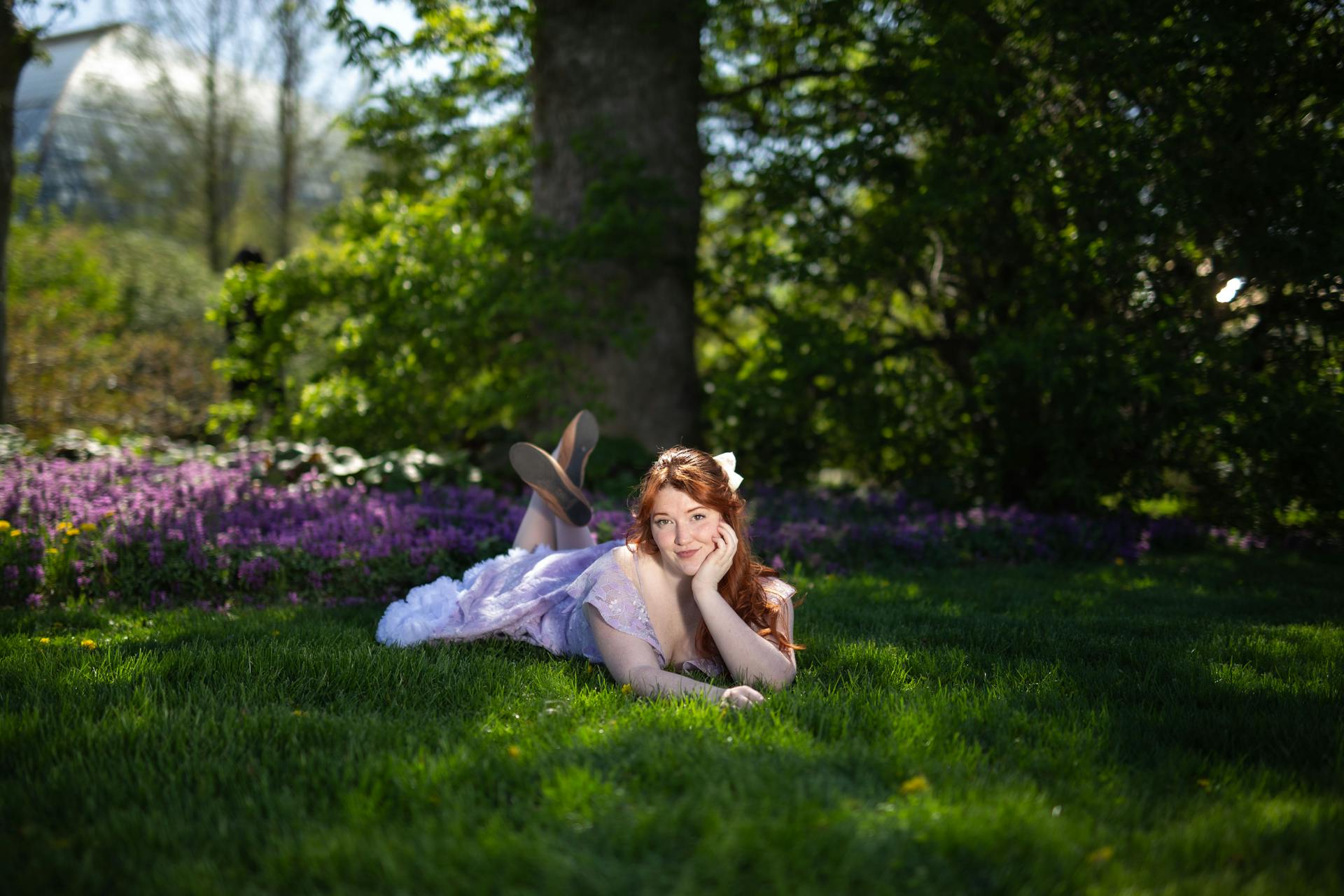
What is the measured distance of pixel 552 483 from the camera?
14.6ft

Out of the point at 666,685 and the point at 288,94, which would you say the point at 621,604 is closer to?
the point at 666,685

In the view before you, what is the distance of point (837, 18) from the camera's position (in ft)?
25.5

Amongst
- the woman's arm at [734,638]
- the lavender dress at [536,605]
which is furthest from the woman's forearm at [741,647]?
the lavender dress at [536,605]

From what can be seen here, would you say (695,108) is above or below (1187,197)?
above

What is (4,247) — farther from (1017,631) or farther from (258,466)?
(1017,631)

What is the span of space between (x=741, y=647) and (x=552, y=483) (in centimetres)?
163

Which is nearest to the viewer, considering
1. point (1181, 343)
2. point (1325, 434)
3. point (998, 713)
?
point (998, 713)

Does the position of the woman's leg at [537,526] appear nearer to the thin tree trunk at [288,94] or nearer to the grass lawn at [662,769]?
the grass lawn at [662,769]

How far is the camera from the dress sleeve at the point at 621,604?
3244 mm

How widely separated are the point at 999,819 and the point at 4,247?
9078mm

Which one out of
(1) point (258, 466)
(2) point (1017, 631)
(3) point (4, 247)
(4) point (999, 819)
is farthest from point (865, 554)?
(3) point (4, 247)

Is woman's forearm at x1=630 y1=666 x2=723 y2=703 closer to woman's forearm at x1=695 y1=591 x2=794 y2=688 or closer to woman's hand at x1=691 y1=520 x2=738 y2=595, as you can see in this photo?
woman's forearm at x1=695 y1=591 x2=794 y2=688

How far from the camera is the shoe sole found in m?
4.88

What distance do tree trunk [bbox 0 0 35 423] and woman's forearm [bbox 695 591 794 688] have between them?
750cm
